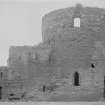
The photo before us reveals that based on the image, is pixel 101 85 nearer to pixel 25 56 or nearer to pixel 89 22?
pixel 89 22

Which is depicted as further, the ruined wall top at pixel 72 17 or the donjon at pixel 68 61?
the ruined wall top at pixel 72 17

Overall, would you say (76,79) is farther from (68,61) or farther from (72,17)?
(72,17)

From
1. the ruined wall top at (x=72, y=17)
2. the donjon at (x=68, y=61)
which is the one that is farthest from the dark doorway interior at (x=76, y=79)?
the ruined wall top at (x=72, y=17)

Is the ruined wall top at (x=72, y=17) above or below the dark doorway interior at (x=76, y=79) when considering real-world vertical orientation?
above

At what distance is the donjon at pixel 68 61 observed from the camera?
55.8 ft

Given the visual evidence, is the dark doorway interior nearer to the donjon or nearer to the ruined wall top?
the donjon

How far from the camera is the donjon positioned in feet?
Answer: 55.8

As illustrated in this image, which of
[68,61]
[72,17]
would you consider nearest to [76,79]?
[68,61]

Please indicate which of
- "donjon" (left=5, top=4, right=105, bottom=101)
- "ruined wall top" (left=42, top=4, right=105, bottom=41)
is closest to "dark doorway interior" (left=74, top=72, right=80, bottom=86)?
"donjon" (left=5, top=4, right=105, bottom=101)

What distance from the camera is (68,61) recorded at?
17641 millimetres

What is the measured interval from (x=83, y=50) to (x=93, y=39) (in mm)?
864

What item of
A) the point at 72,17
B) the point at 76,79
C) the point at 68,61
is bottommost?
the point at 76,79

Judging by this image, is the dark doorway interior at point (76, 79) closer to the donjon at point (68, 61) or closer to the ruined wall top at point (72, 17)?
the donjon at point (68, 61)

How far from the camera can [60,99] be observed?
16672 mm
